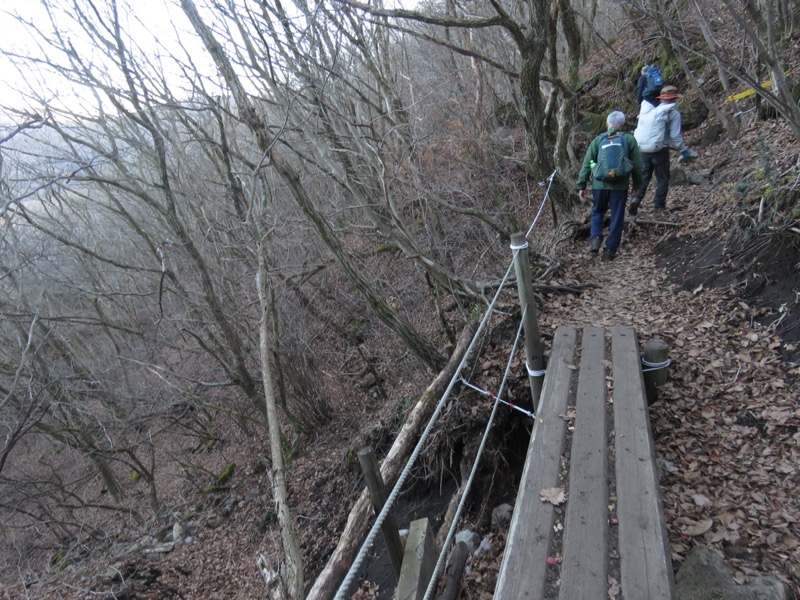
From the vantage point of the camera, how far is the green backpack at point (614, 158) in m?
5.80

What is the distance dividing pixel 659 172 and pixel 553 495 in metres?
6.44

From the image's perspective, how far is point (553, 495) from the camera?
2.46 metres

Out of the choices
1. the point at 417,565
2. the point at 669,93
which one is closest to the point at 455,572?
the point at 417,565

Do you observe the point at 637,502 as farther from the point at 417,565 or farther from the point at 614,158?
the point at 614,158

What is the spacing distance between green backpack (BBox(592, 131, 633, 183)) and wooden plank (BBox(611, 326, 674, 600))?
3539 mm

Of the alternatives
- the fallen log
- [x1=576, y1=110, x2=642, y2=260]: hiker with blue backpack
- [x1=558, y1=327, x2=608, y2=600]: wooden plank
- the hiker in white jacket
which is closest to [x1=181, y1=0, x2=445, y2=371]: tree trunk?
the fallen log

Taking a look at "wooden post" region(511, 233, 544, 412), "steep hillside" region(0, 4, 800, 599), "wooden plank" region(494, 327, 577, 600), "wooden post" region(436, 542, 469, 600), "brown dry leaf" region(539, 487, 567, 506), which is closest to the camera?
"wooden plank" region(494, 327, 577, 600)

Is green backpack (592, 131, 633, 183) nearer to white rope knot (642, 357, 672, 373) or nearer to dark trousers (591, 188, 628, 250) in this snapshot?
dark trousers (591, 188, 628, 250)

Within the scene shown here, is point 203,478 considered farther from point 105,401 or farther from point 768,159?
point 768,159

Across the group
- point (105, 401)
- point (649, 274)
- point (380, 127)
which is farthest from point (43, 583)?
point (380, 127)

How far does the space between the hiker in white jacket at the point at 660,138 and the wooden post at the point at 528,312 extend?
415 centimetres

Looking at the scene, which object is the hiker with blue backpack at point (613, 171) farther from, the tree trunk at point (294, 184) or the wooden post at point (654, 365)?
the tree trunk at point (294, 184)

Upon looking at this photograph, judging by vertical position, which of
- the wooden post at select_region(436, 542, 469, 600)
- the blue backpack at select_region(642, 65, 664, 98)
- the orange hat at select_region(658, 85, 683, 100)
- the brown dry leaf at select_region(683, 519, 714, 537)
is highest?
the blue backpack at select_region(642, 65, 664, 98)

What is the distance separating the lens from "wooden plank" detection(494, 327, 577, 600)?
2053 mm
